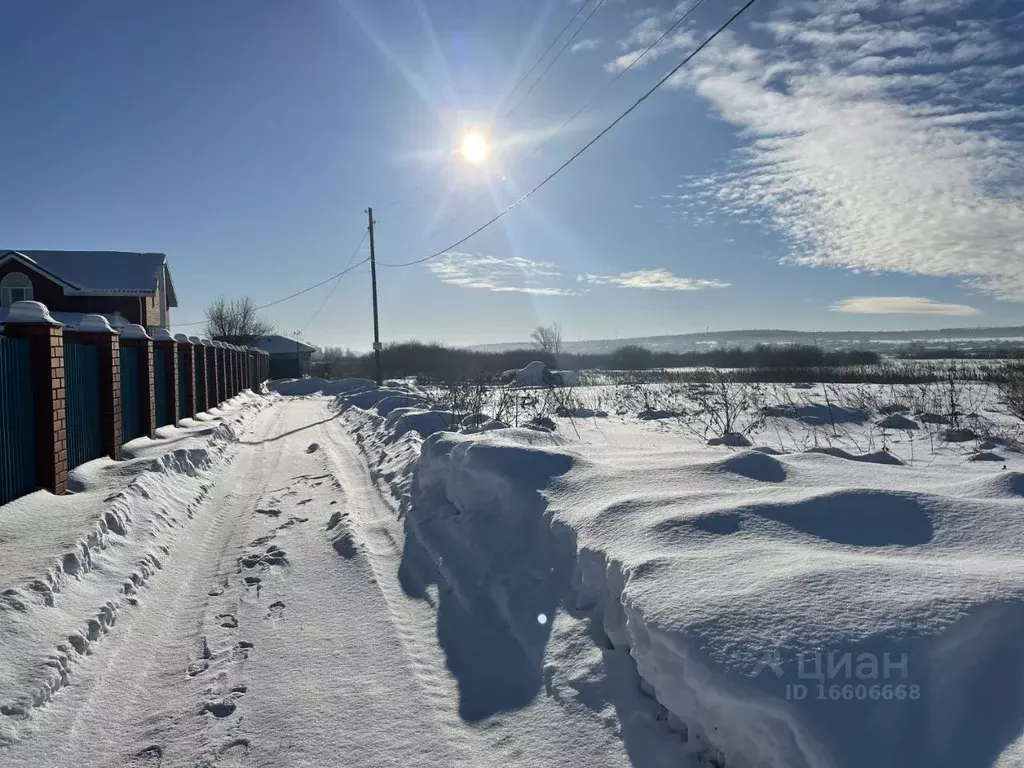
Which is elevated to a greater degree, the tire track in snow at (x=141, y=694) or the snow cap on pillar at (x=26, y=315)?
the snow cap on pillar at (x=26, y=315)

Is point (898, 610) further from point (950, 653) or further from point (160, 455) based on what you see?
point (160, 455)

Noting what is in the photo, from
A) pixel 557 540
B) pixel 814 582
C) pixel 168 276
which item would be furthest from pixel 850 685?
pixel 168 276

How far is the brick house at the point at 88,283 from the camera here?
84.7 ft

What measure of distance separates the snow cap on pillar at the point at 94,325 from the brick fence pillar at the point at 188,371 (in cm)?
572

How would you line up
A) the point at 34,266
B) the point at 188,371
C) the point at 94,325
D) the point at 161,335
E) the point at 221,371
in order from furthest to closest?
1. the point at 34,266
2. the point at 221,371
3. the point at 188,371
4. the point at 161,335
5. the point at 94,325

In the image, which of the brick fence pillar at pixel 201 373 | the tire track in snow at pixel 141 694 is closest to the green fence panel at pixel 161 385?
the brick fence pillar at pixel 201 373

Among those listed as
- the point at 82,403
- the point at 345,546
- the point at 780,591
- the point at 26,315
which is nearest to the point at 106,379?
the point at 82,403

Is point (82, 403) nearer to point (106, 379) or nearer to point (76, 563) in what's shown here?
point (106, 379)

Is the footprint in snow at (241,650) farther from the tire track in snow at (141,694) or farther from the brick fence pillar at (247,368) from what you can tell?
the brick fence pillar at (247,368)

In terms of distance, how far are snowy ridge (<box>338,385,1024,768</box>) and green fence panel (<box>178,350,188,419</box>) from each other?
1046cm

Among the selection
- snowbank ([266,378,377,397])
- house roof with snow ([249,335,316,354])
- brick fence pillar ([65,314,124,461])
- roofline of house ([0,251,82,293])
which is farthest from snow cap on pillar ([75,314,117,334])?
house roof with snow ([249,335,316,354])

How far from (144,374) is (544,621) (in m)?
9.62

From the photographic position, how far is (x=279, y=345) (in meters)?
59.6

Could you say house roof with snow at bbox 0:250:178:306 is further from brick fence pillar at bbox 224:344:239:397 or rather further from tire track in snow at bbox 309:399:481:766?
tire track in snow at bbox 309:399:481:766
